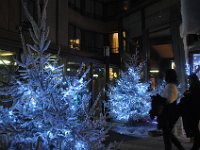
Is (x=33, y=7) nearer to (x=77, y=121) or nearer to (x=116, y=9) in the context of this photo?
(x=77, y=121)

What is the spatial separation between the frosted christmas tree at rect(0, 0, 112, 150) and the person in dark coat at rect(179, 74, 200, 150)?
240 centimetres

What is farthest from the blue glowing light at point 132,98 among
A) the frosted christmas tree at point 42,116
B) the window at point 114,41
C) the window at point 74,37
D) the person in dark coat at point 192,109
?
A: the window at point 114,41

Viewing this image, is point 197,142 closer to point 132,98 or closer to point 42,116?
point 42,116

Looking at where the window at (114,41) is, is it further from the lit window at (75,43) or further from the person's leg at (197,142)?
the person's leg at (197,142)

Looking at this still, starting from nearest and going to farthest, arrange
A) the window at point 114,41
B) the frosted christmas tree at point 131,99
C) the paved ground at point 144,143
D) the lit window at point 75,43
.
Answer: the paved ground at point 144,143
the frosted christmas tree at point 131,99
the lit window at point 75,43
the window at point 114,41

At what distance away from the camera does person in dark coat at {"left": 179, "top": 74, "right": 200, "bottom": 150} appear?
6.60 metres

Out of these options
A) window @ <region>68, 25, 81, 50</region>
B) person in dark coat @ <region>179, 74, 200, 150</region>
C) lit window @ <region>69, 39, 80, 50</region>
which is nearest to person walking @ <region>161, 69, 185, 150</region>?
person in dark coat @ <region>179, 74, 200, 150</region>

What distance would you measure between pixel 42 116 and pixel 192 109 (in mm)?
3447

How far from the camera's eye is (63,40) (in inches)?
763

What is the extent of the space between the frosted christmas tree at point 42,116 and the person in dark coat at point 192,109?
240 cm

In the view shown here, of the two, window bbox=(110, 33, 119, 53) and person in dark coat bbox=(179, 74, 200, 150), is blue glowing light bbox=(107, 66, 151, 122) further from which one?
window bbox=(110, 33, 119, 53)

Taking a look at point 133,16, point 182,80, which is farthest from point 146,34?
point 182,80

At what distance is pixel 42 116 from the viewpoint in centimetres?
486

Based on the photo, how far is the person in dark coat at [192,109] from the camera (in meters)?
6.60
